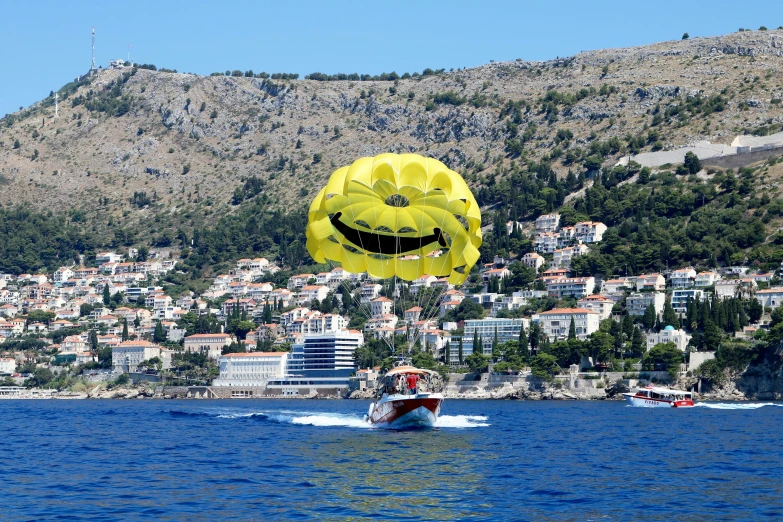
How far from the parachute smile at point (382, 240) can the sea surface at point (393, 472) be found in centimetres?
759

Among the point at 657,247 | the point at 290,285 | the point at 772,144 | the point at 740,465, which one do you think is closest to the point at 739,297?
the point at 657,247

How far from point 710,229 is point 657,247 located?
23.5ft

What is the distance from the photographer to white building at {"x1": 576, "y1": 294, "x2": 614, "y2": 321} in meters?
145

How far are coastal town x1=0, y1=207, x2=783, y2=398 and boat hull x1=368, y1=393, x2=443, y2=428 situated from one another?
62.6 metres

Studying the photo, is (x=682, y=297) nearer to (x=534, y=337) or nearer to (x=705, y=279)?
(x=705, y=279)

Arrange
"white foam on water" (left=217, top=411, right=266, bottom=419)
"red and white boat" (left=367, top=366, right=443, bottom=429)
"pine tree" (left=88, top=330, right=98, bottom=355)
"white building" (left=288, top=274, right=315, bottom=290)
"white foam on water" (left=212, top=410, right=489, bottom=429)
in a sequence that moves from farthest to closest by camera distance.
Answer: "white building" (left=288, top=274, right=315, bottom=290), "pine tree" (left=88, top=330, right=98, bottom=355), "white foam on water" (left=217, top=411, right=266, bottom=419), "white foam on water" (left=212, top=410, right=489, bottom=429), "red and white boat" (left=367, top=366, right=443, bottom=429)

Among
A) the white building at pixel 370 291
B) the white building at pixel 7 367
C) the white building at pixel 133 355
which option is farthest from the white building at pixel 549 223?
the white building at pixel 7 367

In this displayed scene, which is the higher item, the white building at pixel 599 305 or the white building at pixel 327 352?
the white building at pixel 599 305

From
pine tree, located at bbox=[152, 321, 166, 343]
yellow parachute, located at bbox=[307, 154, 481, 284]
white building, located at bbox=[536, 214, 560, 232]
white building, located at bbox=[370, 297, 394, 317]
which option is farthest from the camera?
white building, located at bbox=[536, 214, 560, 232]

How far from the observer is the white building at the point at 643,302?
140500 mm

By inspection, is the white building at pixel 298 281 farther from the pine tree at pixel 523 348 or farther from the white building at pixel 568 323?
the pine tree at pixel 523 348

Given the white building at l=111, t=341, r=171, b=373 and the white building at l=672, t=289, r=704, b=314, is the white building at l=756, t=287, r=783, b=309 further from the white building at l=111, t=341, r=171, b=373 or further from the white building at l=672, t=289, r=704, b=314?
the white building at l=111, t=341, r=171, b=373

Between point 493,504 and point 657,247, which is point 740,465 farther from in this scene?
point 657,247

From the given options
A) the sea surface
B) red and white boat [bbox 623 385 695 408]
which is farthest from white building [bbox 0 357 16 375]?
the sea surface
